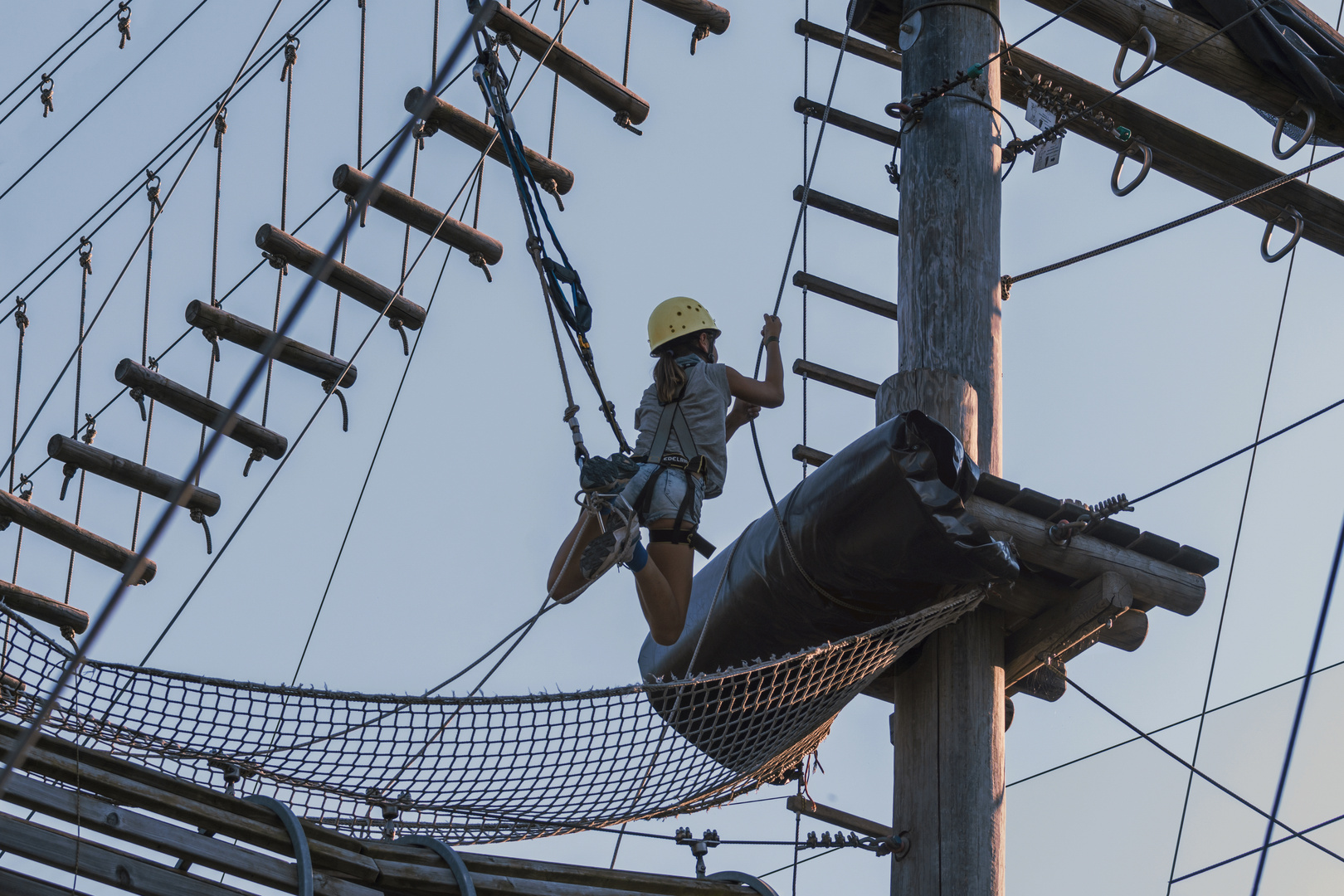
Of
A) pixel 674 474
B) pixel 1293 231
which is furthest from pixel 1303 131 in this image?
pixel 674 474

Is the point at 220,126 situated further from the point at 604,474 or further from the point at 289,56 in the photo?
the point at 604,474

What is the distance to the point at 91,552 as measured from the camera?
6.49 metres

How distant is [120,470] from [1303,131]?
13.8 ft

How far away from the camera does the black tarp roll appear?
3837mm

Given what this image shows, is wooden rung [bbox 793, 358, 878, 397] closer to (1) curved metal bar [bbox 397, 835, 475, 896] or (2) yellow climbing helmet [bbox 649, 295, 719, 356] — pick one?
(2) yellow climbing helmet [bbox 649, 295, 719, 356]

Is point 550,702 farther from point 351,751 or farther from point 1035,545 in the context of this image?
point 1035,545

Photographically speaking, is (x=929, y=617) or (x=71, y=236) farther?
(x=71, y=236)

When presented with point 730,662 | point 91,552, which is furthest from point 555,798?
point 91,552

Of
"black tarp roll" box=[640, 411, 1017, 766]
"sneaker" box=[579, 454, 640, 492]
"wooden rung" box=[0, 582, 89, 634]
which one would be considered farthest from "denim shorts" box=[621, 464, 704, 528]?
"wooden rung" box=[0, 582, 89, 634]

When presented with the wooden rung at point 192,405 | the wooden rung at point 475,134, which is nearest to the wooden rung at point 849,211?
the wooden rung at point 475,134

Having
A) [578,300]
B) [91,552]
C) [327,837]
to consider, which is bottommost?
[327,837]

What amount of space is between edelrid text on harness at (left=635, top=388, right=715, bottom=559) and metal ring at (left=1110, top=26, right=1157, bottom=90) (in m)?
1.69

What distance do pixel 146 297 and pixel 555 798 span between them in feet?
10.9

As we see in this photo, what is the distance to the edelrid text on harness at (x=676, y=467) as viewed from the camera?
445cm
